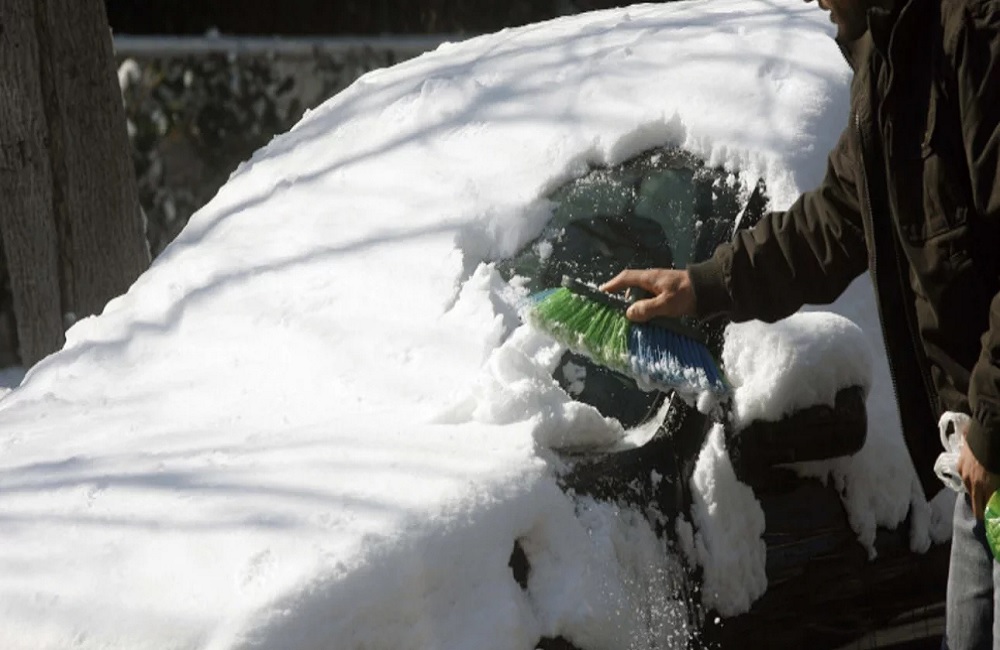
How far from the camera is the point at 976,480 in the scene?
7.36ft

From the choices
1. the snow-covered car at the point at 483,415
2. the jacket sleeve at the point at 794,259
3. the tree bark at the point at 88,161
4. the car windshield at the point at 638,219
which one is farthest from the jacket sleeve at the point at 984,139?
the tree bark at the point at 88,161

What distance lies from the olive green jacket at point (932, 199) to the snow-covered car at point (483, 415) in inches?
19.0

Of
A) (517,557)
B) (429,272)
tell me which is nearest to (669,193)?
(429,272)

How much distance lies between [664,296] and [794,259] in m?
0.26

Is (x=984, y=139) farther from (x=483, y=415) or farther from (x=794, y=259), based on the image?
(x=483, y=415)

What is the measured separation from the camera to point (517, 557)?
2498 mm

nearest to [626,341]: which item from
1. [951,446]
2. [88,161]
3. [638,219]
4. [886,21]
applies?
[638,219]

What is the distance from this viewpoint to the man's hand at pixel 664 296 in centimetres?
284

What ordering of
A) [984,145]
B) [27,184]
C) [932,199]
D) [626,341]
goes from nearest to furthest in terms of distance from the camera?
[984,145]
[932,199]
[626,341]
[27,184]

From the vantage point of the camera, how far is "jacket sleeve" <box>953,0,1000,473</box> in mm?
2137

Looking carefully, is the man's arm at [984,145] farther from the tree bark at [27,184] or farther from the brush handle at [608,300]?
the tree bark at [27,184]

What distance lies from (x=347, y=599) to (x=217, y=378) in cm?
96

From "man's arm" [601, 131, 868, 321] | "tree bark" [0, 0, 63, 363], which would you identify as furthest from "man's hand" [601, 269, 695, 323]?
"tree bark" [0, 0, 63, 363]

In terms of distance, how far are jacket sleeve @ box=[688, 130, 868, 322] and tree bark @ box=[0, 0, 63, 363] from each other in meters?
3.82
